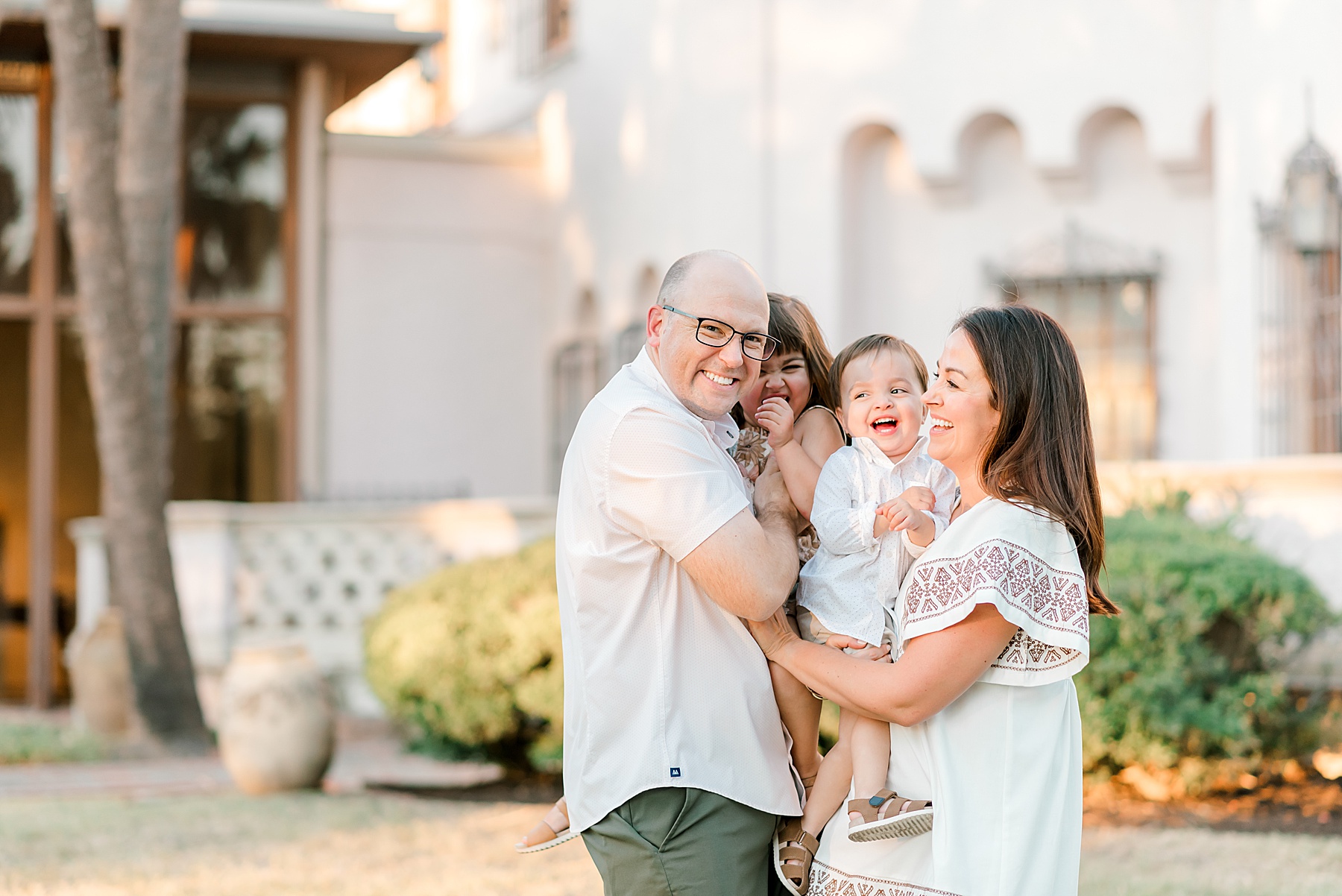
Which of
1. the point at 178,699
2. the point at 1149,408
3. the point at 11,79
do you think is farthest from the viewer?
the point at 11,79

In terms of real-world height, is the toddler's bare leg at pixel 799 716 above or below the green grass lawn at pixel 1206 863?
above

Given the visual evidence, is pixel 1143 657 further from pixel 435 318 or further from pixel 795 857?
pixel 435 318

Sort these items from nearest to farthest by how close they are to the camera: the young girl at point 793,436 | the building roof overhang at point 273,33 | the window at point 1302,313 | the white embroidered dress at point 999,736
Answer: the white embroidered dress at point 999,736, the young girl at point 793,436, the window at point 1302,313, the building roof overhang at point 273,33

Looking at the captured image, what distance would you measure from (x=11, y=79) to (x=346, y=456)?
4186 mm

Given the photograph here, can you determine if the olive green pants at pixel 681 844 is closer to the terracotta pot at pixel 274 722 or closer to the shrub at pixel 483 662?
the shrub at pixel 483 662

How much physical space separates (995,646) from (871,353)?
0.69 metres

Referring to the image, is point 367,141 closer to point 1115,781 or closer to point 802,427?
point 1115,781

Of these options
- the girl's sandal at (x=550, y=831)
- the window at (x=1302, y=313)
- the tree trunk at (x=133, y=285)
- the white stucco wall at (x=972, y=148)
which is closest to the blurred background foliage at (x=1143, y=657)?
the window at (x=1302, y=313)

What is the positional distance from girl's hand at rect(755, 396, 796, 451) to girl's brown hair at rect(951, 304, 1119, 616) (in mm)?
425

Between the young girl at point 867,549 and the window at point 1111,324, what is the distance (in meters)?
8.32

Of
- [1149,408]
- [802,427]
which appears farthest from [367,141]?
[802,427]

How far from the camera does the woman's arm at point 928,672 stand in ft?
8.61

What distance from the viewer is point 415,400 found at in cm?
1393

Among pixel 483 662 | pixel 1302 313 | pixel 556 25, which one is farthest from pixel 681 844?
pixel 556 25
